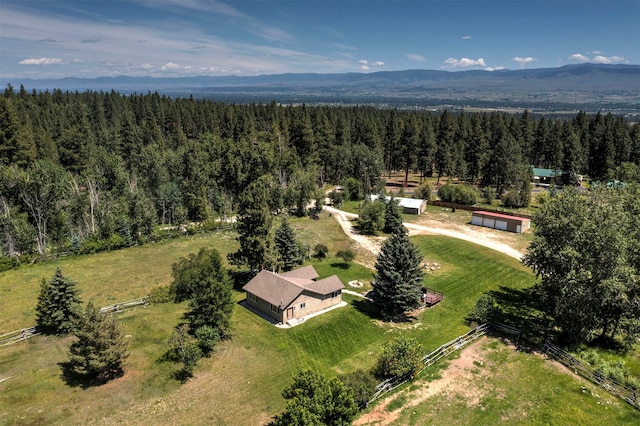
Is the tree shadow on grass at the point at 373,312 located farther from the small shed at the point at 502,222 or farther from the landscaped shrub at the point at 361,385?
the small shed at the point at 502,222

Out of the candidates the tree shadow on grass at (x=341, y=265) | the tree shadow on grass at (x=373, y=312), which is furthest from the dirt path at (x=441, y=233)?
the tree shadow on grass at (x=373, y=312)

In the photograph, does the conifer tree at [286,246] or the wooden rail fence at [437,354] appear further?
the conifer tree at [286,246]

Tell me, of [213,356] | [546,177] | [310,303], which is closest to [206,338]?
[213,356]

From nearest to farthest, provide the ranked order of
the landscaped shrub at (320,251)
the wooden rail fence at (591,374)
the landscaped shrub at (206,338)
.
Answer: the wooden rail fence at (591,374) < the landscaped shrub at (206,338) < the landscaped shrub at (320,251)

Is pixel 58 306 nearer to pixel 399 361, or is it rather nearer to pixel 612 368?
pixel 399 361

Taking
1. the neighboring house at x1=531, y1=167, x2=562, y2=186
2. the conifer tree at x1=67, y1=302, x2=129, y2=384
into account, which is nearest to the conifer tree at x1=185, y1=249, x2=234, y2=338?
the conifer tree at x1=67, y1=302, x2=129, y2=384

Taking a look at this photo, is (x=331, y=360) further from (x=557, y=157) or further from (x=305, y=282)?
(x=557, y=157)

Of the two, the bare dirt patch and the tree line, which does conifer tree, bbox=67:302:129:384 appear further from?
the tree line
